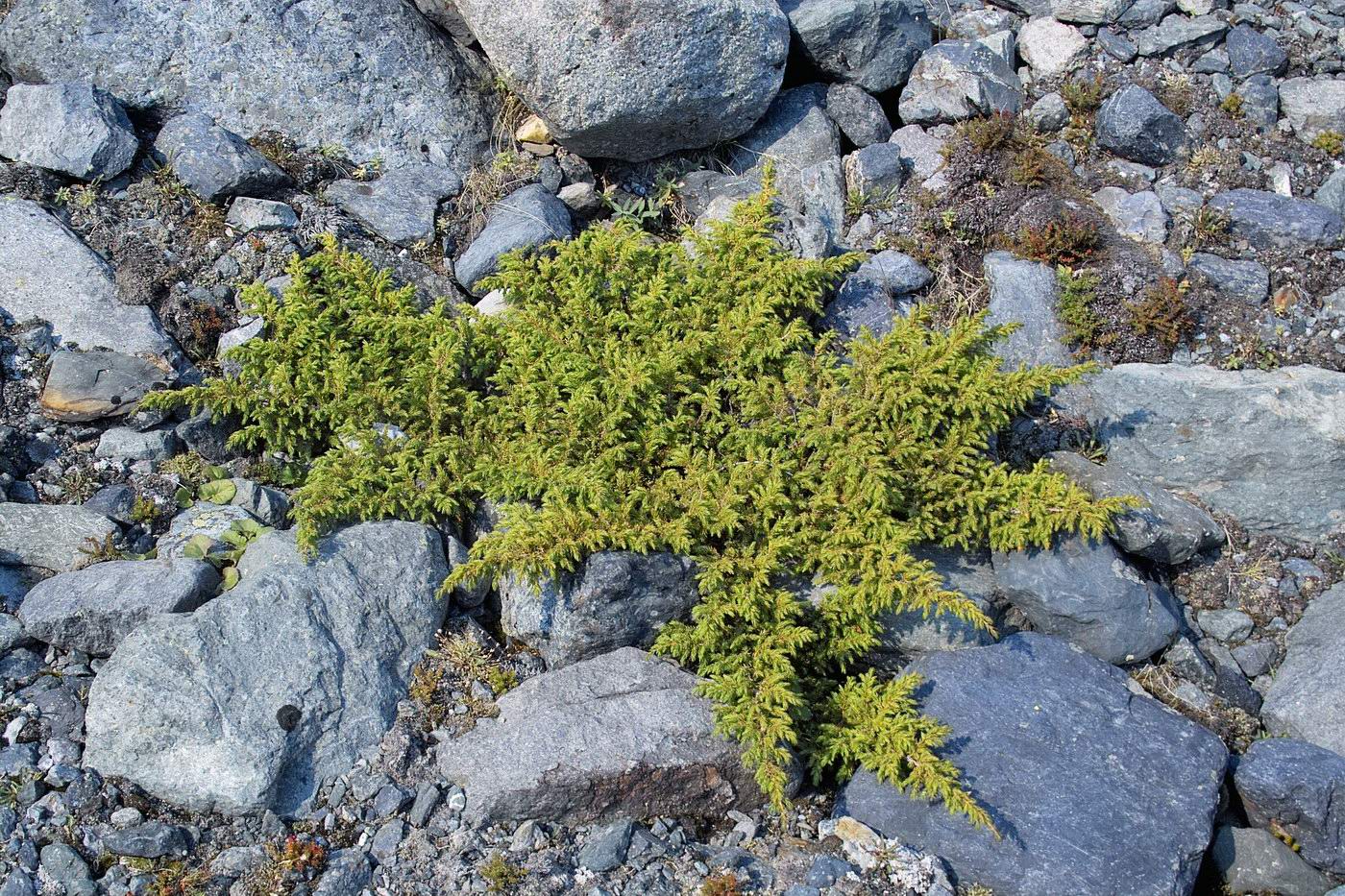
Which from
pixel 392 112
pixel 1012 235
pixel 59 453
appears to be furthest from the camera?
pixel 392 112

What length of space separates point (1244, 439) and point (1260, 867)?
2827 millimetres

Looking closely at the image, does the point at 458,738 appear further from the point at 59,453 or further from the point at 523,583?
the point at 59,453

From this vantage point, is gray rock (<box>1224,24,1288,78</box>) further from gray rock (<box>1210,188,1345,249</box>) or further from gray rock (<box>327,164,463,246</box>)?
gray rock (<box>327,164,463,246</box>)

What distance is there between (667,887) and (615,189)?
579 cm

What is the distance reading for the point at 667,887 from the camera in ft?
17.3

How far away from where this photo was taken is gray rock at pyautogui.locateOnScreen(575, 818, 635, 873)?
5371 mm

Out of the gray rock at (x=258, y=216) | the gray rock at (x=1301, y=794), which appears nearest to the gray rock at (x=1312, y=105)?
the gray rock at (x=1301, y=794)

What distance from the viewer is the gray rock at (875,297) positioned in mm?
7898

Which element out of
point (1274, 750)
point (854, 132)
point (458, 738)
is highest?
point (854, 132)

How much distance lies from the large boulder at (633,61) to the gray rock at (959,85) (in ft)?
4.32

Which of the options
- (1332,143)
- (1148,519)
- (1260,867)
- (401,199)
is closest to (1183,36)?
(1332,143)

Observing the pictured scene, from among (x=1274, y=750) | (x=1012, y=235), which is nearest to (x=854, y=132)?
(x=1012, y=235)

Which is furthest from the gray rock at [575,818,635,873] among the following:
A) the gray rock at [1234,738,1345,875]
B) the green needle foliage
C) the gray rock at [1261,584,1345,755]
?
the gray rock at [1261,584,1345,755]

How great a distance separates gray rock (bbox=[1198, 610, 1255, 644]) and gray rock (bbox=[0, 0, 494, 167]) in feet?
21.9
